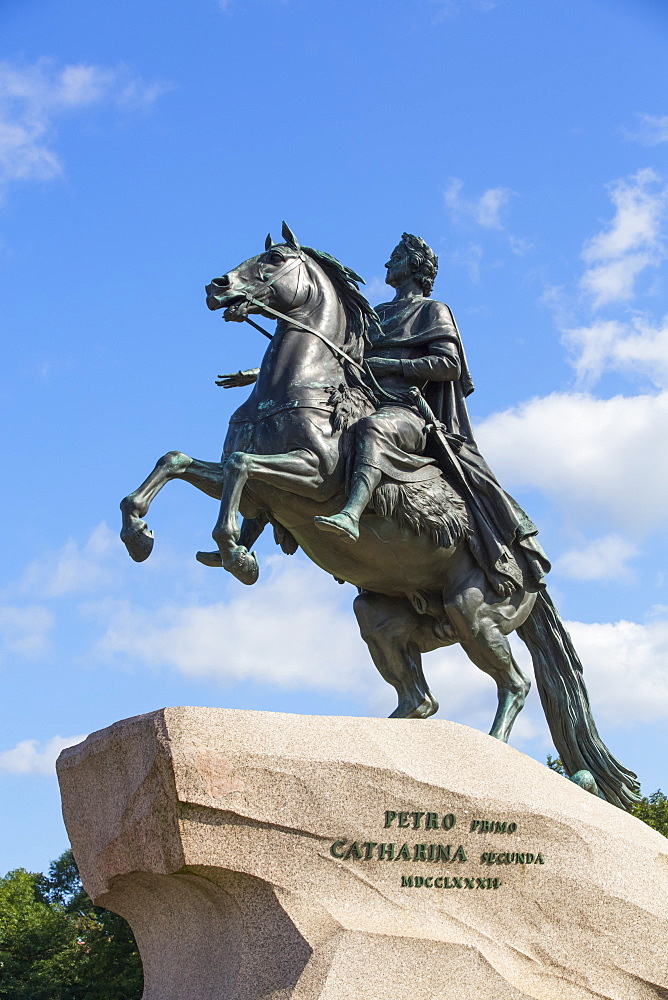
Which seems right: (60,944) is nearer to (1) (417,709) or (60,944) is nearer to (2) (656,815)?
(2) (656,815)

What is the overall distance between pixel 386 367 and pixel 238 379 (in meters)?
1.34

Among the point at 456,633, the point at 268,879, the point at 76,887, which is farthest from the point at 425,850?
the point at 76,887

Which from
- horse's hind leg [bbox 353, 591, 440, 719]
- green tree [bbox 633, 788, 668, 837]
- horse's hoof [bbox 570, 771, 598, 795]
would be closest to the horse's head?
horse's hind leg [bbox 353, 591, 440, 719]

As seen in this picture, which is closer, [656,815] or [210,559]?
[210,559]

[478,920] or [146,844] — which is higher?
[146,844]

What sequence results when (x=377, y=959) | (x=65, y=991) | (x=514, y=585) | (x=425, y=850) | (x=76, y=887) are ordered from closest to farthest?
(x=377, y=959), (x=425, y=850), (x=514, y=585), (x=65, y=991), (x=76, y=887)

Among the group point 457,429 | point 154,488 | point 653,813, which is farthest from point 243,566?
point 653,813

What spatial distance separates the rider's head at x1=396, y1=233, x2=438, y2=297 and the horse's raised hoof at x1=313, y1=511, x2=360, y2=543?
318 cm

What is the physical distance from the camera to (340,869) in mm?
6418

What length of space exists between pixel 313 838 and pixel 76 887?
1177 inches

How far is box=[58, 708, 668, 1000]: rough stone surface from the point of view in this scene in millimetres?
6184

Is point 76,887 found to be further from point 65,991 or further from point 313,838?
point 313,838

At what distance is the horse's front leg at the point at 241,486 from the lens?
8.12 metres

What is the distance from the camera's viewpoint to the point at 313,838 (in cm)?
637
